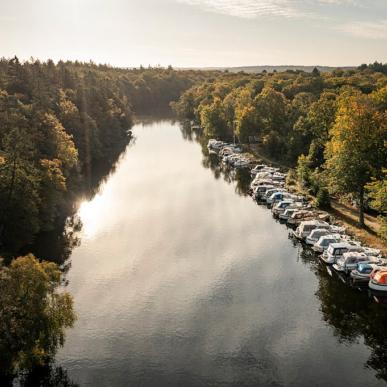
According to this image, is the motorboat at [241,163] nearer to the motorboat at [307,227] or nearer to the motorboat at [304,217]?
the motorboat at [304,217]

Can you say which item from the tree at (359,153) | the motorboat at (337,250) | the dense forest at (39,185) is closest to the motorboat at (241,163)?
the dense forest at (39,185)

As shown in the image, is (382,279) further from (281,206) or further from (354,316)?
(281,206)

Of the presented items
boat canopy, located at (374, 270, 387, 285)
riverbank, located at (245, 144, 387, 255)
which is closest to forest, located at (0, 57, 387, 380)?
riverbank, located at (245, 144, 387, 255)

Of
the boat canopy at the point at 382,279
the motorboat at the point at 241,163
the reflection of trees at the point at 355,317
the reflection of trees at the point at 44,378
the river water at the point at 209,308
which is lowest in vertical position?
the reflection of trees at the point at 44,378

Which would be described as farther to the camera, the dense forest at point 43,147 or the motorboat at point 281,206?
the motorboat at point 281,206

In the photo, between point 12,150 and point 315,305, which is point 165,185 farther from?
point 315,305

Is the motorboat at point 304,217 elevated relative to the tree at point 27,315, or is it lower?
lower
